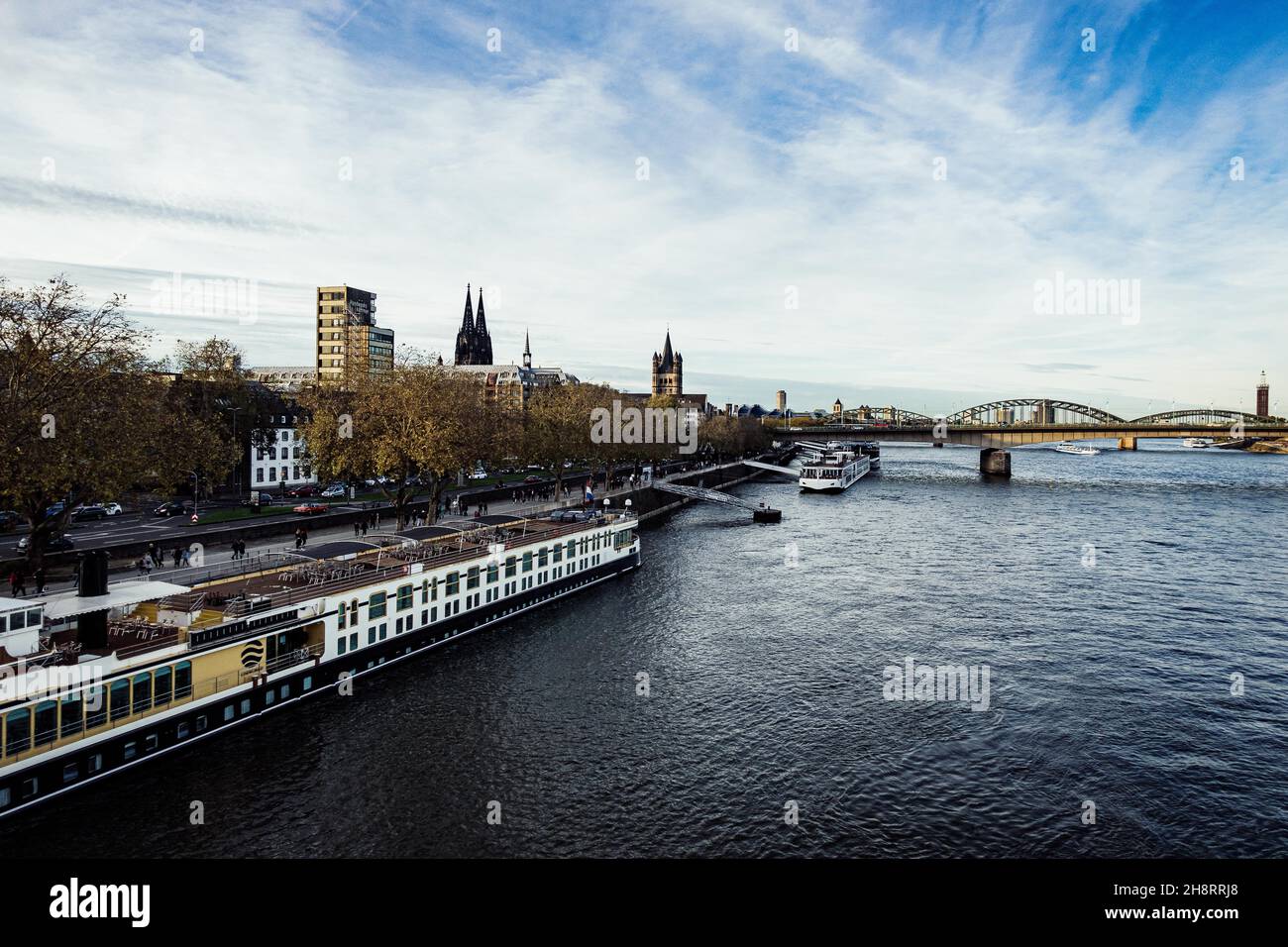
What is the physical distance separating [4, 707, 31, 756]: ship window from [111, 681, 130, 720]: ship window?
9.02 ft

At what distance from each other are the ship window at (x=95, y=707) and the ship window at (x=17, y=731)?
5.94ft

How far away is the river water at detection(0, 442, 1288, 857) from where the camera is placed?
25.1 m

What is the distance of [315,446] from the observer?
62844 millimetres

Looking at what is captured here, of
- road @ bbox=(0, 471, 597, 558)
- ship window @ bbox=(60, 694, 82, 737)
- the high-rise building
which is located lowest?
ship window @ bbox=(60, 694, 82, 737)

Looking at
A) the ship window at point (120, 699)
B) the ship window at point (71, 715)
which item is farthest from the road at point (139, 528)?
the ship window at point (71, 715)

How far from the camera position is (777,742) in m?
32.2

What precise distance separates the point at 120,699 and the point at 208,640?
12.6 ft

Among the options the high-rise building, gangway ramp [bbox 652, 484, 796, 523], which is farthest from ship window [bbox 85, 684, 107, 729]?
the high-rise building

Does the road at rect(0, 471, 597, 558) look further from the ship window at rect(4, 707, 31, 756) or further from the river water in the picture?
the ship window at rect(4, 707, 31, 756)

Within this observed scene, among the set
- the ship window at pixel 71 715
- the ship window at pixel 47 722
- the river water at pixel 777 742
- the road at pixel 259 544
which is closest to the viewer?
the river water at pixel 777 742

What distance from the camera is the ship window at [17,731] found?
24.5 metres

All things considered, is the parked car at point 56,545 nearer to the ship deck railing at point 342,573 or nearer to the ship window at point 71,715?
the ship deck railing at point 342,573

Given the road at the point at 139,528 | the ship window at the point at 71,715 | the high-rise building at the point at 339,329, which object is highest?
the high-rise building at the point at 339,329

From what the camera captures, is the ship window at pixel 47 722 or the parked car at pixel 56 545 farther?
the parked car at pixel 56 545
